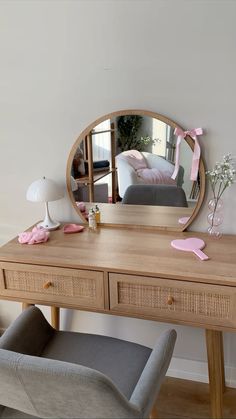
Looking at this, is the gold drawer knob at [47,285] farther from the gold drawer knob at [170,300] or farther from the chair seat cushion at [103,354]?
the gold drawer knob at [170,300]

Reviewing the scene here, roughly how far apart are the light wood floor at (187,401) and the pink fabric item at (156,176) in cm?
103

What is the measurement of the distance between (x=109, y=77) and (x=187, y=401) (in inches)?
60.0

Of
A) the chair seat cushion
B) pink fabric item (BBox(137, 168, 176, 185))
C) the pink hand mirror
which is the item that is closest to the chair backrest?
the chair seat cushion

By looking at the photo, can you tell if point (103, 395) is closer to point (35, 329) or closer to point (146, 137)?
point (35, 329)

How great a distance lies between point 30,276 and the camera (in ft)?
4.81

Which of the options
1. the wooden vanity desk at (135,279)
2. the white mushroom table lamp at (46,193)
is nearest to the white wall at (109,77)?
the white mushroom table lamp at (46,193)

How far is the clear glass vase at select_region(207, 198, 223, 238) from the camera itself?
160 cm

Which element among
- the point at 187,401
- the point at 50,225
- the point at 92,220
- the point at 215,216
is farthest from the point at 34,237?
A: the point at 187,401

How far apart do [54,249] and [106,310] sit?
32 centimetres

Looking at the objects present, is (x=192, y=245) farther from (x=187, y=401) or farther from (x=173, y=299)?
(x=187, y=401)

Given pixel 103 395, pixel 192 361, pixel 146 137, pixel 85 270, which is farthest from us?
pixel 192 361

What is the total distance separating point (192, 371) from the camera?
6.22ft

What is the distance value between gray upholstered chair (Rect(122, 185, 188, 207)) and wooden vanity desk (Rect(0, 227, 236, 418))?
16 centimetres

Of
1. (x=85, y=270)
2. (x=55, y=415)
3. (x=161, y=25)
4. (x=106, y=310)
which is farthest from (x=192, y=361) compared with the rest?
(x=161, y=25)
